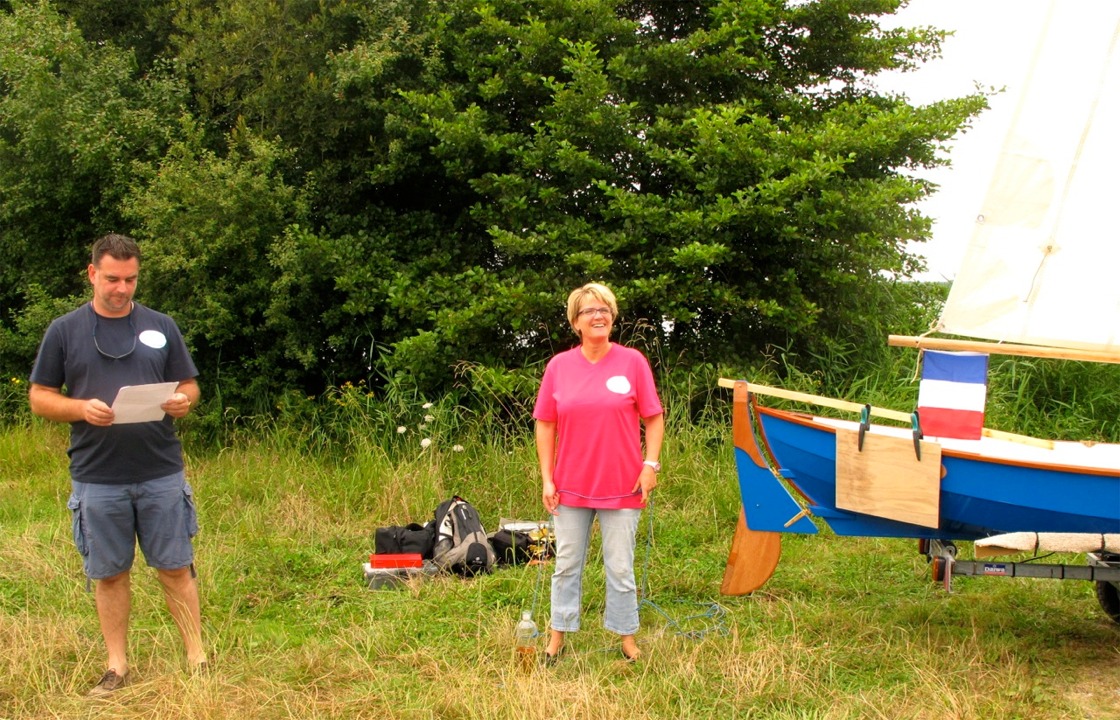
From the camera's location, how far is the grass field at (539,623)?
4.48 metres

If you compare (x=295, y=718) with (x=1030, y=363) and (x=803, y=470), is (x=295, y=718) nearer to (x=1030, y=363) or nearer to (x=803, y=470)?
(x=803, y=470)

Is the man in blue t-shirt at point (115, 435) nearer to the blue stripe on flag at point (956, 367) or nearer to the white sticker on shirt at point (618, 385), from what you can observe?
the white sticker on shirt at point (618, 385)

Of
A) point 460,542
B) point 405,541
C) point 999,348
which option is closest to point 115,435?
point 405,541

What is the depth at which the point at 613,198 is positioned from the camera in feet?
31.4

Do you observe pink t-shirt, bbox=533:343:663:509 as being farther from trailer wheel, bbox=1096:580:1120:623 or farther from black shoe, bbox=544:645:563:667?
trailer wheel, bbox=1096:580:1120:623

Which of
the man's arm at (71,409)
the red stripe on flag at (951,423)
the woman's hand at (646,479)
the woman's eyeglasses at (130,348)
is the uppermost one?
the woman's eyeglasses at (130,348)

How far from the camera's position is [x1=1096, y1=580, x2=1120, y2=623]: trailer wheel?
552 cm

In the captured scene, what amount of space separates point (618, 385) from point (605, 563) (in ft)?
2.58

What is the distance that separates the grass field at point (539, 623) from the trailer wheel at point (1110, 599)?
0.05 meters

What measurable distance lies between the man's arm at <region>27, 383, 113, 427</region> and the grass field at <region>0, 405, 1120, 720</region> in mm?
1172

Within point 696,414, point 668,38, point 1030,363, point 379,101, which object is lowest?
point 696,414

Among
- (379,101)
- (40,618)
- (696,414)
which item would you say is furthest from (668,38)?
(40,618)

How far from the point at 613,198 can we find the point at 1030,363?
385 cm

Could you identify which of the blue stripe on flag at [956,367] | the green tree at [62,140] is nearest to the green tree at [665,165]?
the green tree at [62,140]
